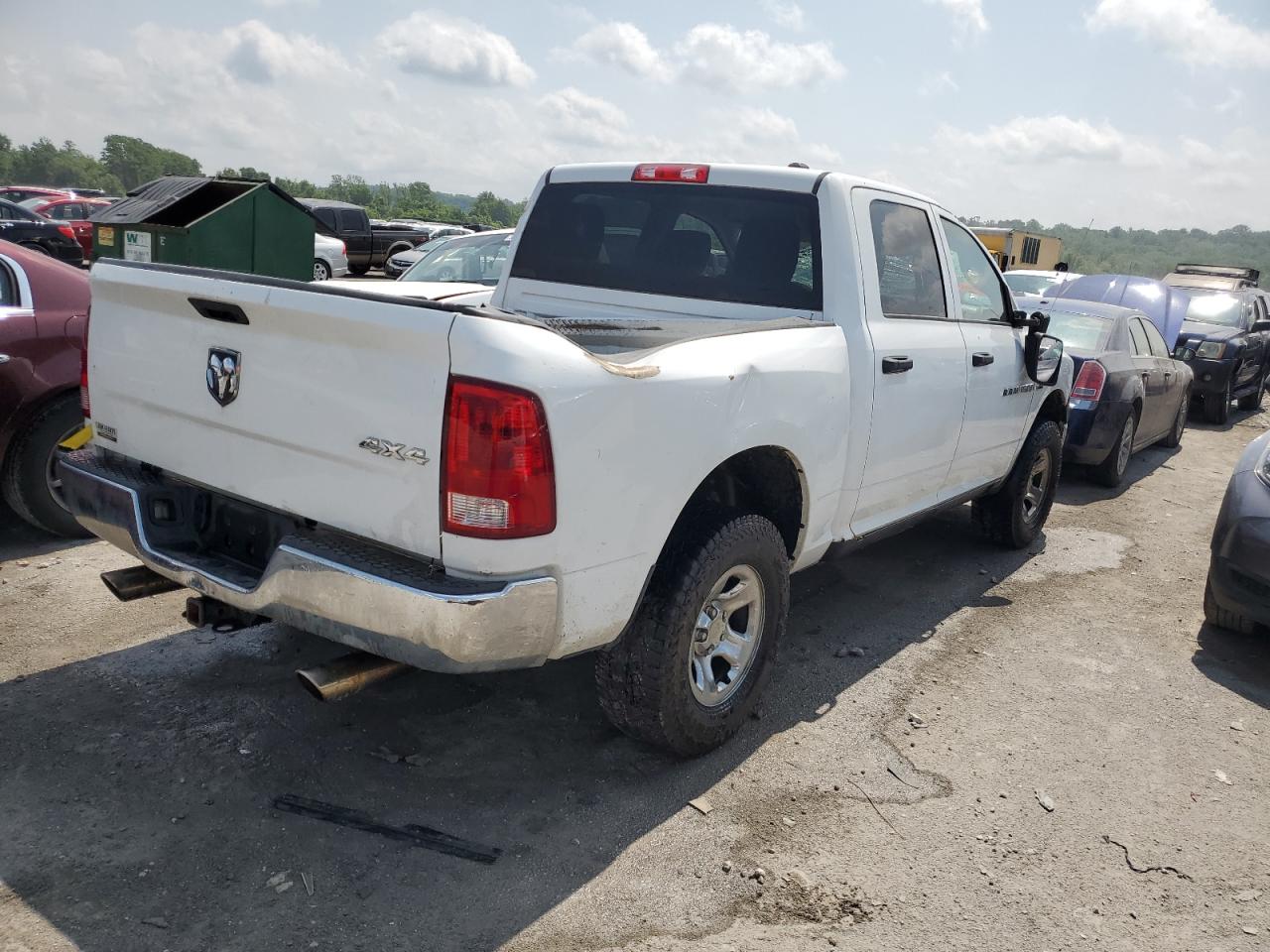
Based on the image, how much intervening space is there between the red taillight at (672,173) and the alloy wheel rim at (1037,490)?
10.3ft

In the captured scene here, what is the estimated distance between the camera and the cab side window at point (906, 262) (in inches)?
164

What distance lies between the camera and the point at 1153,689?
447 centimetres

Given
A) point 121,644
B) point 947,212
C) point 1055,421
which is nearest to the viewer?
point 121,644

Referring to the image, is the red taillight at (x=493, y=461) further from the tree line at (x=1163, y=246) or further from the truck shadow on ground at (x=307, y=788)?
the tree line at (x=1163, y=246)

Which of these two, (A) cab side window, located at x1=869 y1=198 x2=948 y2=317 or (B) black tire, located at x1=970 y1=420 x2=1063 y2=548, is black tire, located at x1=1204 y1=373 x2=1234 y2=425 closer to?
(B) black tire, located at x1=970 y1=420 x2=1063 y2=548

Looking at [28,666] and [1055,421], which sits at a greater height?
[1055,421]

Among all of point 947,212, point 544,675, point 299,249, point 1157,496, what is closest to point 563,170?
point 947,212

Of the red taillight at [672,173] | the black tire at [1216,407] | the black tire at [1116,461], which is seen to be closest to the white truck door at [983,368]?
the red taillight at [672,173]

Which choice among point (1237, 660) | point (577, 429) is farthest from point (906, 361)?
point (1237, 660)

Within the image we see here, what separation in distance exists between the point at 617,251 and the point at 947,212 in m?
1.75

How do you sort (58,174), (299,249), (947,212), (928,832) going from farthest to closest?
1. (58,174)
2. (299,249)
3. (947,212)
4. (928,832)

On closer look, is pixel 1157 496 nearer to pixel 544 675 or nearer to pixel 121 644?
pixel 544 675

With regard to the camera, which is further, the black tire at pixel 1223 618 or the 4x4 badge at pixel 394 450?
the black tire at pixel 1223 618

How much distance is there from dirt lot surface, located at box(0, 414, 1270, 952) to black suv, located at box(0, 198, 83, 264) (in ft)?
48.5
